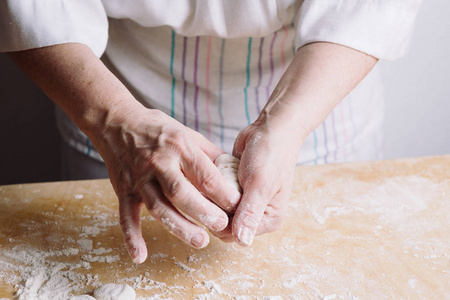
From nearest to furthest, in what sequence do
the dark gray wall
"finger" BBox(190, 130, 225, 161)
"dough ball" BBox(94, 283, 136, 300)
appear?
"dough ball" BBox(94, 283, 136, 300), "finger" BBox(190, 130, 225, 161), the dark gray wall

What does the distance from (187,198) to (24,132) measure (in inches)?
50.8

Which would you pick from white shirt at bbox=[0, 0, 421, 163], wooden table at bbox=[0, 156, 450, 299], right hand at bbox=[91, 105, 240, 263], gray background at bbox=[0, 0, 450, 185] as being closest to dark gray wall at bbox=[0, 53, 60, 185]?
gray background at bbox=[0, 0, 450, 185]

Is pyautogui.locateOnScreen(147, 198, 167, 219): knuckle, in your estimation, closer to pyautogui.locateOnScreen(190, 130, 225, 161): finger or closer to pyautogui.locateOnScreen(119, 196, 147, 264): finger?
pyautogui.locateOnScreen(119, 196, 147, 264): finger

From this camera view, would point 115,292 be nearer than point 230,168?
Yes

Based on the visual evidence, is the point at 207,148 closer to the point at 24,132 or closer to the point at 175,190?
the point at 175,190

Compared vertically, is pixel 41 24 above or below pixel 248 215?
above

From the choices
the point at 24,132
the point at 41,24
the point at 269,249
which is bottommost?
the point at 24,132

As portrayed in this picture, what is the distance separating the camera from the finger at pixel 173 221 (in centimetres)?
67

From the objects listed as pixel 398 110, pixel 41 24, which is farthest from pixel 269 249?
pixel 398 110

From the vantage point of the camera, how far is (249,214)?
691mm

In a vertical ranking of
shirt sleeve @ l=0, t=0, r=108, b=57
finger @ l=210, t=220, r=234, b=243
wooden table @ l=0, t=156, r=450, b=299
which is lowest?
wooden table @ l=0, t=156, r=450, b=299

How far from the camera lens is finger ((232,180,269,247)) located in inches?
26.7

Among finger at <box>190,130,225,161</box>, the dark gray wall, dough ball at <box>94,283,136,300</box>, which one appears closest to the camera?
dough ball at <box>94,283,136,300</box>

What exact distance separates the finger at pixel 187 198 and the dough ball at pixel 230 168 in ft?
0.23
